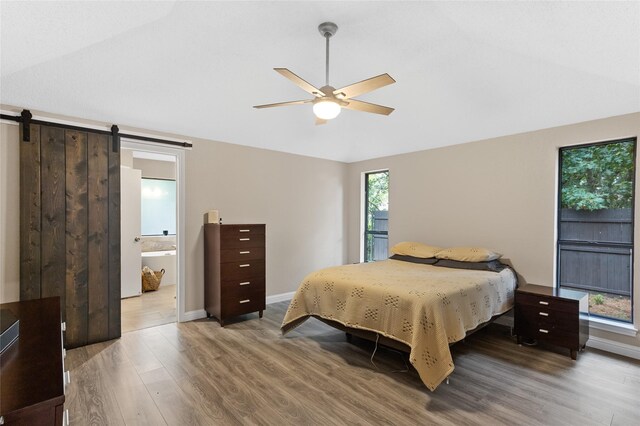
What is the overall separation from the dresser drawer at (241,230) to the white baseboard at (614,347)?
12.5 feet

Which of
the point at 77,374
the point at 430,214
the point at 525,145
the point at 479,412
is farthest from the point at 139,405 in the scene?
the point at 525,145

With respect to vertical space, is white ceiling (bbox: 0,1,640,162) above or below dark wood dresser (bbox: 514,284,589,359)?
above

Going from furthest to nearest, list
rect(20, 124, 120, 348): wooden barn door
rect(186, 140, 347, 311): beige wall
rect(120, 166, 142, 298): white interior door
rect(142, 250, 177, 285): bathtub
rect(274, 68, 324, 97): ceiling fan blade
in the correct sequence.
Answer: rect(142, 250, 177, 285): bathtub → rect(120, 166, 142, 298): white interior door → rect(186, 140, 347, 311): beige wall → rect(20, 124, 120, 348): wooden barn door → rect(274, 68, 324, 97): ceiling fan blade

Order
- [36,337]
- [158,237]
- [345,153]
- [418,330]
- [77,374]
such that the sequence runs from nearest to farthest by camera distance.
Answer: [36,337] → [418,330] → [77,374] → [345,153] → [158,237]

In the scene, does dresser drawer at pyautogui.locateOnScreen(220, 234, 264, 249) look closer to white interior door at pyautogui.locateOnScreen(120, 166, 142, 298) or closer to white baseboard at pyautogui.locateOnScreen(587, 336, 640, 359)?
white interior door at pyautogui.locateOnScreen(120, 166, 142, 298)

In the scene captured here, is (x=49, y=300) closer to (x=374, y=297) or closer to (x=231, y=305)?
(x=231, y=305)

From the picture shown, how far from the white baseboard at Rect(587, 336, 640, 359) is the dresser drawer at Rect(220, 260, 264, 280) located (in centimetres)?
369

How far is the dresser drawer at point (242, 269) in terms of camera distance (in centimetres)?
385

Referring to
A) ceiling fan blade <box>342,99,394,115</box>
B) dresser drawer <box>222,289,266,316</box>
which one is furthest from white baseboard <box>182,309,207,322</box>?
ceiling fan blade <box>342,99,394,115</box>

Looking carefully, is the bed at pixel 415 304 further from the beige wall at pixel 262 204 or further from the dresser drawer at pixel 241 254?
the beige wall at pixel 262 204

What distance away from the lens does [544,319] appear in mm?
3133

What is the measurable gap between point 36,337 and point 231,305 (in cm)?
243

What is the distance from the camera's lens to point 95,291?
333 cm

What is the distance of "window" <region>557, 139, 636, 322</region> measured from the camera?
3203 mm
